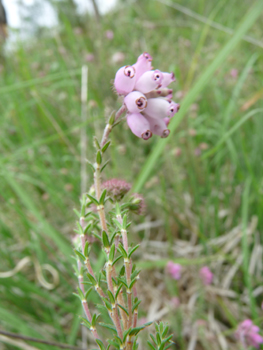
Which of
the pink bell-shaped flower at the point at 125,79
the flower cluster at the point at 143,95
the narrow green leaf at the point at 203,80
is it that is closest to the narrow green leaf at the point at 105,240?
the flower cluster at the point at 143,95

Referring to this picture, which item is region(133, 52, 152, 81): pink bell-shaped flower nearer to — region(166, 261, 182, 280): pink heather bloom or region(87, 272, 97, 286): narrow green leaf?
region(87, 272, 97, 286): narrow green leaf

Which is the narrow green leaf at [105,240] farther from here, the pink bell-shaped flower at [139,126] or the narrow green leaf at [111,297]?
the pink bell-shaped flower at [139,126]

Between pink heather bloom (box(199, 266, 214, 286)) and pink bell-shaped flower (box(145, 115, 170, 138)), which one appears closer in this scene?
pink bell-shaped flower (box(145, 115, 170, 138))

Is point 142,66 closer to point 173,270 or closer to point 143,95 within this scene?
point 143,95

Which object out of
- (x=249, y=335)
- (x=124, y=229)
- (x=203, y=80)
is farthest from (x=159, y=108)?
(x=249, y=335)

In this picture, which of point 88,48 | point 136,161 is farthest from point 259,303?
point 88,48

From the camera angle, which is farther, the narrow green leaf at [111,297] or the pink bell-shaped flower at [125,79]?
the pink bell-shaped flower at [125,79]

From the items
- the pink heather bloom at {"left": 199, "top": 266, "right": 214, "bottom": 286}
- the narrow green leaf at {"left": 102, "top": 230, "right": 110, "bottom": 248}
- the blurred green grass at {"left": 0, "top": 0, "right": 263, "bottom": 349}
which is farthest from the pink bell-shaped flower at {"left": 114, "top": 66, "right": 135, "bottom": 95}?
the pink heather bloom at {"left": 199, "top": 266, "right": 214, "bottom": 286}

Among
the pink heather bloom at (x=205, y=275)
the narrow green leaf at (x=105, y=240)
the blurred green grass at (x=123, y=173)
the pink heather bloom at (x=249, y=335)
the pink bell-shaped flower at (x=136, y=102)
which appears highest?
the blurred green grass at (x=123, y=173)
